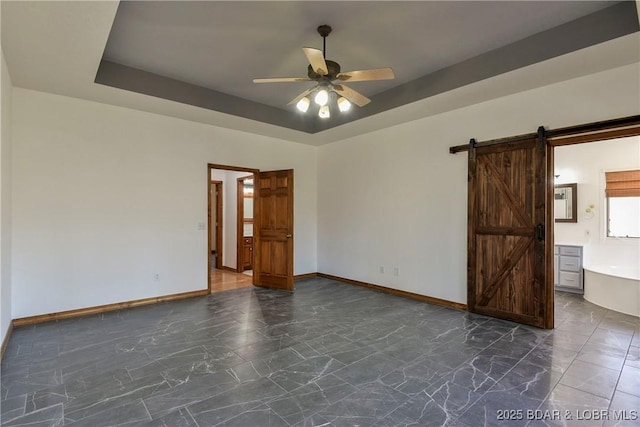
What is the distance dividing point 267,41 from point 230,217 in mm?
4988

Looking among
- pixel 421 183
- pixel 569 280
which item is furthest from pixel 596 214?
pixel 421 183

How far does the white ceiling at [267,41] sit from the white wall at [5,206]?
0.36 metres

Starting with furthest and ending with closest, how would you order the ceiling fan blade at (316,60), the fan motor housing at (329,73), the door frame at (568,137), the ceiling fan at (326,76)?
the door frame at (568,137)
the fan motor housing at (329,73)
the ceiling fan at (326,76)
the ceiling fan blade at (316,60)

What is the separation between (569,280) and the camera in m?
5.39

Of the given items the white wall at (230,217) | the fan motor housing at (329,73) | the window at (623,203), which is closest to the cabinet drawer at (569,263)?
the window at (623,203)

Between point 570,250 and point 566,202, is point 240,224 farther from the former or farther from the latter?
point 566,202

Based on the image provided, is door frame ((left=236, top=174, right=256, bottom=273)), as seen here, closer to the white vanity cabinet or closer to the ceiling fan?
the ceiling fan

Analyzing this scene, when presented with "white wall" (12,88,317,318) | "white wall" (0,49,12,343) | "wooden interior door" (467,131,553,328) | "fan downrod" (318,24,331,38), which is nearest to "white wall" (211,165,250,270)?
"white wall" (12,88,317,318)

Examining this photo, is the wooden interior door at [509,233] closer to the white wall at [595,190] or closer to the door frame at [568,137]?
the door frame at [568,137]

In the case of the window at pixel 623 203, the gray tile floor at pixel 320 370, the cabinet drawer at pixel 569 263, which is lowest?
the gray tile floor at pixel 320 370

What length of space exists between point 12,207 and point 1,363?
1836 mm

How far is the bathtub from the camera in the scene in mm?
4164

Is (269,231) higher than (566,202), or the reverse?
(566,202)

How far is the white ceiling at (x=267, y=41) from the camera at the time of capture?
2658 millimetres
